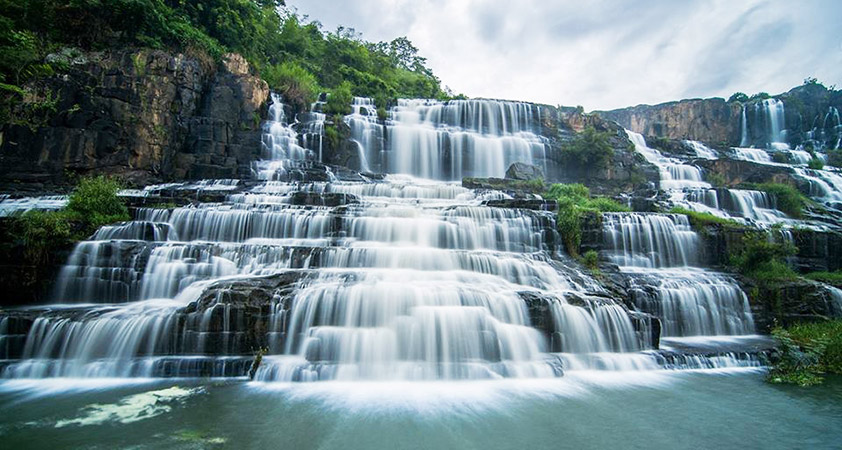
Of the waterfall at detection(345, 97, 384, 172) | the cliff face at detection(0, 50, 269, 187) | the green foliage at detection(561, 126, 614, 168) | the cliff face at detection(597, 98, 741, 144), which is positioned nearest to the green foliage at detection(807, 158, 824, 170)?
the cliff face at detection(597, 98, 741, 144)

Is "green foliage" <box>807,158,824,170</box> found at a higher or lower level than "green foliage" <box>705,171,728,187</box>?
higher

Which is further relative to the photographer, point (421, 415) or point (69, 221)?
point (69, 221)

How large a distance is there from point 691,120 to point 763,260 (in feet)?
124

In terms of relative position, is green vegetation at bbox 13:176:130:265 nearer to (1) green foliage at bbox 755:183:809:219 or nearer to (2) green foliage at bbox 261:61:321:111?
(2) green foliage at bbox 261:61:321:111

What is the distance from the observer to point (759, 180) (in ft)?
75.3

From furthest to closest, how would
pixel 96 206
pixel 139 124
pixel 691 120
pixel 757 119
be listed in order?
1. pixel 691 120
2. pixel 757 119
3. pixel 139 124
4. pixel 96 206

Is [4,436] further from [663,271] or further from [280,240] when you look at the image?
[663,271]

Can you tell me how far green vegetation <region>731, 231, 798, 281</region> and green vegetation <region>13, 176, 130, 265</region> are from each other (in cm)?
1846

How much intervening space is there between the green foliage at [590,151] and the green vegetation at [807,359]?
17.4m

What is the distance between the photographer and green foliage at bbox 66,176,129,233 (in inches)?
429

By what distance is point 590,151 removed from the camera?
973 inches

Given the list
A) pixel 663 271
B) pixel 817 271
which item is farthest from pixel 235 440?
pixel 817 271

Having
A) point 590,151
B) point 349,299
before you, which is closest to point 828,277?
point 590,151

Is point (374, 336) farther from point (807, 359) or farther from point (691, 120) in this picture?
point (691, 120)
